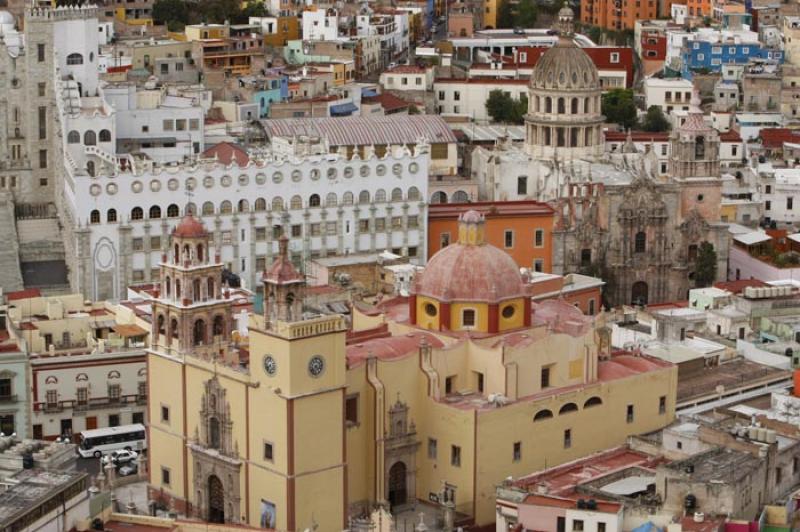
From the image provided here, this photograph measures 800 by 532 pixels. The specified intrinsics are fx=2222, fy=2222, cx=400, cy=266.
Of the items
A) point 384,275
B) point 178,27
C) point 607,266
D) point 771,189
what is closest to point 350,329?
point 384,275

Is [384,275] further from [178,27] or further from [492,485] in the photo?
[178,27]

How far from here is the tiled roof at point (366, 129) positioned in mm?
133500

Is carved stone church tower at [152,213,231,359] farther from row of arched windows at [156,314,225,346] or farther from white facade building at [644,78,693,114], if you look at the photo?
white facade building at [644,78,693,114]

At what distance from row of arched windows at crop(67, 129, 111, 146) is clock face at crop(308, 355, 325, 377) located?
41.8m

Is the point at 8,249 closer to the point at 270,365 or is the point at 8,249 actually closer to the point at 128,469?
the point at 128,469

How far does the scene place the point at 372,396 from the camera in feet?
274

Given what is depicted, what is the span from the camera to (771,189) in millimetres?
132875

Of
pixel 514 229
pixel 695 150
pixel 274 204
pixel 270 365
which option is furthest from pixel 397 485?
pixel 695 150

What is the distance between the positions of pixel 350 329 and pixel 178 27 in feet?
334

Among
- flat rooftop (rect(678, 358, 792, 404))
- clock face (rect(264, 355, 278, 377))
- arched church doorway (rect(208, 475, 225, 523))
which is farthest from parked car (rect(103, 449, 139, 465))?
flat rooftop (rect(678, 358, 792, 404))

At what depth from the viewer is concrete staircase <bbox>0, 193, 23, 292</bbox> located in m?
111

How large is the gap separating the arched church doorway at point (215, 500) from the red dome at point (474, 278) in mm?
11299

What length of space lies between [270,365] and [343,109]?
74.7 metres

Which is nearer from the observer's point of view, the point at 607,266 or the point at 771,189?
the point at 607,266
